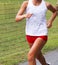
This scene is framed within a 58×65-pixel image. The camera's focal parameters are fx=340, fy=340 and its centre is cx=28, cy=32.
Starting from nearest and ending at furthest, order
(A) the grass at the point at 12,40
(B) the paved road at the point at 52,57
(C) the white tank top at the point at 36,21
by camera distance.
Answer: (C) the white tank top at the point at 36,21 → (B) the paved road at the point at 52,57 → (A) the grass at the point at 12,40

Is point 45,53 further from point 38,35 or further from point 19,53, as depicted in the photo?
point 38,35

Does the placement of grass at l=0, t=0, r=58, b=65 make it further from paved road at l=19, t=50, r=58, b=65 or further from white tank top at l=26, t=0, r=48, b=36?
white tank top at l=26, t=0, r=48, b=36

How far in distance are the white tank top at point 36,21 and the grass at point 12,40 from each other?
2.27 m

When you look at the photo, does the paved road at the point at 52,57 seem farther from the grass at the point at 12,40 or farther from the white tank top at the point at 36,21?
the white tank top at the point at 36,21

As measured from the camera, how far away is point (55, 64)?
7973 mm

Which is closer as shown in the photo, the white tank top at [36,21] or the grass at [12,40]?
the white tank top at [36,21]

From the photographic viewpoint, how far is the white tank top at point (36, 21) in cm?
577

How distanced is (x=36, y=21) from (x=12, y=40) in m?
4.75

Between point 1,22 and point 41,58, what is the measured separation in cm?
555

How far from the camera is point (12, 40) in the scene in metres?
10.5

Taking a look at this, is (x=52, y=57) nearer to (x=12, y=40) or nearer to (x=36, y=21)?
(x=12, y=40)

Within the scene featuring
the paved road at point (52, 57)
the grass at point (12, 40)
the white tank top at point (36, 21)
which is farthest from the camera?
the grass at point (12, 40)

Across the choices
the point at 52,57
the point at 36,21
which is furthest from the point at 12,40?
the point at 36,21

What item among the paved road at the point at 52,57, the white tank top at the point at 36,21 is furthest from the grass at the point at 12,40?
the white tank top at the point at 36,21
